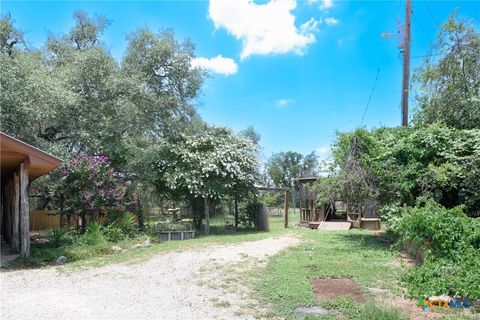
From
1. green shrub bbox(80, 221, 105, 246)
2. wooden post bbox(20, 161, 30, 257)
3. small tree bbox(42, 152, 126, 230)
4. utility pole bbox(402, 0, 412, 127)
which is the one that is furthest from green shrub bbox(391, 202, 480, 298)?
small tree bbox(42, 152, 126, 230)

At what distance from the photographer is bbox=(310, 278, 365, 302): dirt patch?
5656 mm

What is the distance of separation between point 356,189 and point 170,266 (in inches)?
245

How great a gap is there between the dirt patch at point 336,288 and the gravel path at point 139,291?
117 cm

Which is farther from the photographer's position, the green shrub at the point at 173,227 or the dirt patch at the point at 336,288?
the green shrub at the point at 173,227

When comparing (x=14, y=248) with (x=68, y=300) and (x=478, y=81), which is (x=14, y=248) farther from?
(x=478, y=81)

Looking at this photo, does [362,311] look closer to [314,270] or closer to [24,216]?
[314,270]

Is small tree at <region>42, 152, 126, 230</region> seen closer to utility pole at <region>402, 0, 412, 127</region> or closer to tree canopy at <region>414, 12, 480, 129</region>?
utility pole at <region>402, 0, 412, 127</region>

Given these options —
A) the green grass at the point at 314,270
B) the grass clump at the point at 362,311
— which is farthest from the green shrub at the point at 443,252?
the grass clump at the point at 362,311

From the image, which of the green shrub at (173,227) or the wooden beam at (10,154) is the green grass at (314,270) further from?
the wooden beam at (10,154)

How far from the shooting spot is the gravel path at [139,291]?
5.01 meters

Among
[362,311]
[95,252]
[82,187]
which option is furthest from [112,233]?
[362,311]

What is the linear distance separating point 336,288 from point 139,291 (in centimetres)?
325

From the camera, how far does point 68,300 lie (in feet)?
18.5

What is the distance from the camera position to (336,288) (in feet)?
20.2
